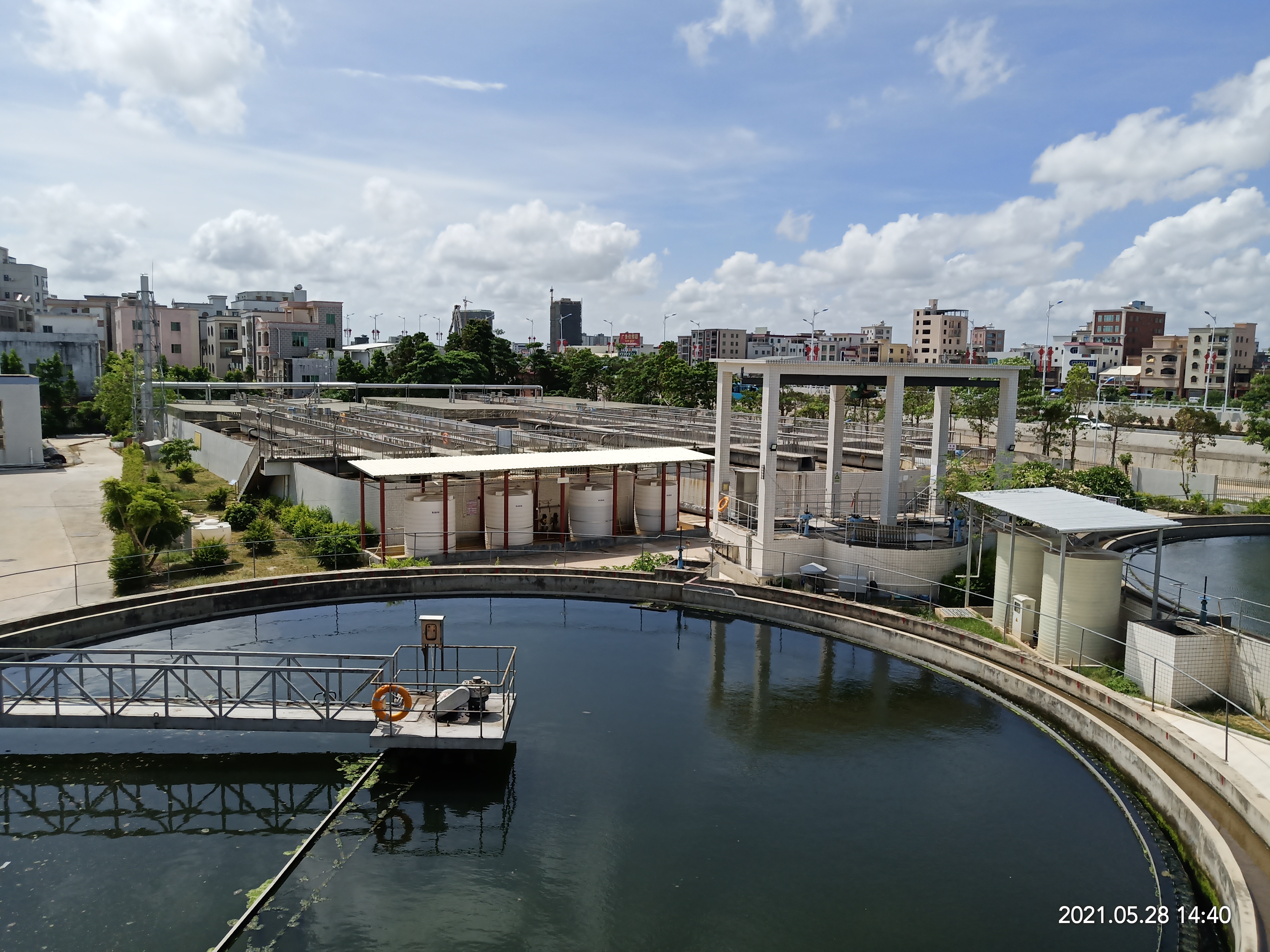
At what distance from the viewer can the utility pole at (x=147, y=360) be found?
5172 cm

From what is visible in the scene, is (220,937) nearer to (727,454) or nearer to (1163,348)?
(727,454)

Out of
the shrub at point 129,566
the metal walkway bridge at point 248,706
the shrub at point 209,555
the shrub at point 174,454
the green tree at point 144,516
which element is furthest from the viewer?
the shrub at point 174,454

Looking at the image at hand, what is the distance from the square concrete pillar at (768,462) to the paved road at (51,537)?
18760mm

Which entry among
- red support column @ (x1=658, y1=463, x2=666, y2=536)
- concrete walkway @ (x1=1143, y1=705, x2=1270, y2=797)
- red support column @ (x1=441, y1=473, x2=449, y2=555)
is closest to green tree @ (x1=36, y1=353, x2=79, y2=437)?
red support column @ (x1=441, y1=473, x2=449, y2=555)

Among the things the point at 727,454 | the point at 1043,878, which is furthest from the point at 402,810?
the point at 727,454

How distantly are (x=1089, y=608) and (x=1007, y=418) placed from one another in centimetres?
1106

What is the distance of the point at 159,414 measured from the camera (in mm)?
59562

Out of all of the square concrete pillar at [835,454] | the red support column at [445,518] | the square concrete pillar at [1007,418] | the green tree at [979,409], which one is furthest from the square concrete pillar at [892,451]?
the green tree at [979,409]

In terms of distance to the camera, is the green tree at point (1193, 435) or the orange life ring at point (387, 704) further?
the green tree at point (1193, 435)

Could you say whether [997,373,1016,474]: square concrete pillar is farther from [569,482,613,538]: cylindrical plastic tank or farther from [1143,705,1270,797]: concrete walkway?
[569,482,613,538]: cylindrical plastic tank

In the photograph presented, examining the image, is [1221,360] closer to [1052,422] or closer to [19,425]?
[1052,422]

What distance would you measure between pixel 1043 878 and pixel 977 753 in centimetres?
423

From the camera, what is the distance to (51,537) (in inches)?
1211

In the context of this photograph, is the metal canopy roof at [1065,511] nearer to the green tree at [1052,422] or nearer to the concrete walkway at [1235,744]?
the concrete walkway at [1235,744]
